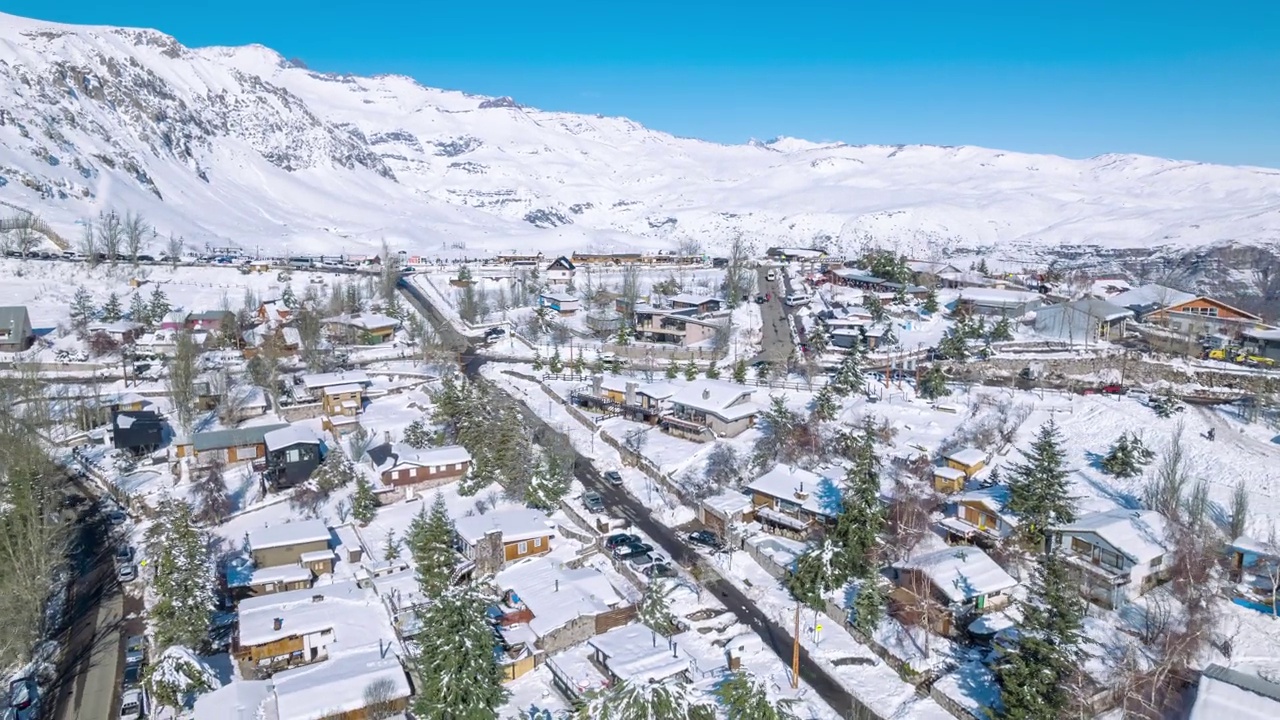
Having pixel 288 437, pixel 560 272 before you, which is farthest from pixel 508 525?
pixel 560 272

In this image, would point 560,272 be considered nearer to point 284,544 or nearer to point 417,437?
point 417,437

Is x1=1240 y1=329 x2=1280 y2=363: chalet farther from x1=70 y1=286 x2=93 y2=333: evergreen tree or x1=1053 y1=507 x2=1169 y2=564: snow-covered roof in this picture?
x1=70 y1=286 x2=93 y2=333: evergreen tree

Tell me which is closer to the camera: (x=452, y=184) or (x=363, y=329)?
(x=363, y=329)

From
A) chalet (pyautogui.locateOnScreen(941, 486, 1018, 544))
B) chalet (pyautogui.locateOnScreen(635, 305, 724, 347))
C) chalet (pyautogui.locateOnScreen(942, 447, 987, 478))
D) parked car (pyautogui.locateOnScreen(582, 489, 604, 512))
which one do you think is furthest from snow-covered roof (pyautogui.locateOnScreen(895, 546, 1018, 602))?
chalet (pyautogui.locateOnScreen(635, 305, 724, 347))

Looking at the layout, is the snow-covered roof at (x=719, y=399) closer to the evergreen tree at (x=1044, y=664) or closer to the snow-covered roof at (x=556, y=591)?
the snow-covered roof at (x=556, y=591)

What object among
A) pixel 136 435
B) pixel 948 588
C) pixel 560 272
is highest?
pixel 560 272

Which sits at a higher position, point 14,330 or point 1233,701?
point 14,330

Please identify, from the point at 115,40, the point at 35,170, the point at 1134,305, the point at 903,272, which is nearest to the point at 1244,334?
the point at 1134,305

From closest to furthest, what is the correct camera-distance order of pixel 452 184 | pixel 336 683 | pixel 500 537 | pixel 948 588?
pixel 336 683
pixel 948 588
pixel 500 537
pixel 452 184
